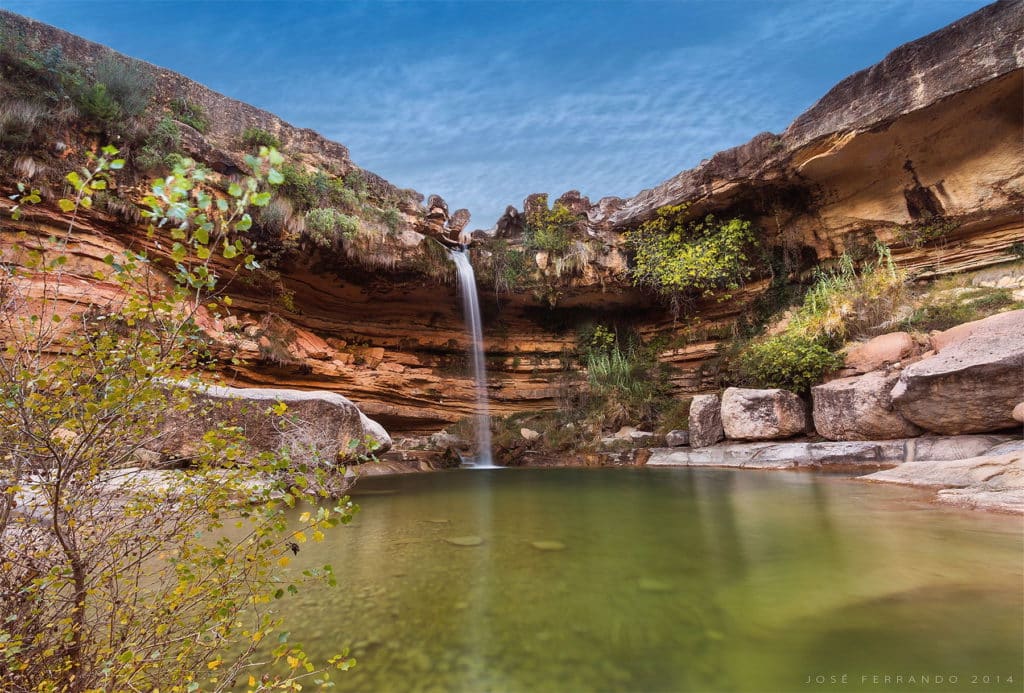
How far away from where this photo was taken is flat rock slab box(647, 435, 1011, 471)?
532 centimetres

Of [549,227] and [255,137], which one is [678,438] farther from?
[255,137]

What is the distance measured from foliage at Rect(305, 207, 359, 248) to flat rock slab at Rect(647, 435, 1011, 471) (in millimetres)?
7705

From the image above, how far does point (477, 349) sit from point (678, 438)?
5842mm

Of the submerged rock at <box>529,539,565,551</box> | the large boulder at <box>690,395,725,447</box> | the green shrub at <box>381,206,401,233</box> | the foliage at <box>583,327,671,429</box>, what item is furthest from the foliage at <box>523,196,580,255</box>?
the submerged rock at <box>529,539,565,551</box>

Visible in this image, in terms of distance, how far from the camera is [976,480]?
390cm

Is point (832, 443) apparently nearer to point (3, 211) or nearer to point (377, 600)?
point (377, 600)

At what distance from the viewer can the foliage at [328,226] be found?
9.15 metres

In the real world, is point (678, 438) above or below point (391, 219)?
below

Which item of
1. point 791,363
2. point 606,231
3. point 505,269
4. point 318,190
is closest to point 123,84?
point 318,190

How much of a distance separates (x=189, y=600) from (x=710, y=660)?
1.63 metres

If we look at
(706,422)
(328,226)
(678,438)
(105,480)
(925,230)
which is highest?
(328,226)

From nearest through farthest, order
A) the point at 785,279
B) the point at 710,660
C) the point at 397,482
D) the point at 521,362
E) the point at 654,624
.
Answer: the point at 710,660 < the point at 654,624 < the point at 397,482 < the point at 785,279 < the point at 521,362

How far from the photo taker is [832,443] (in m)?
6.65

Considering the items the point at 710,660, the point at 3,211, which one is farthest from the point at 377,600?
the point at 3,211
